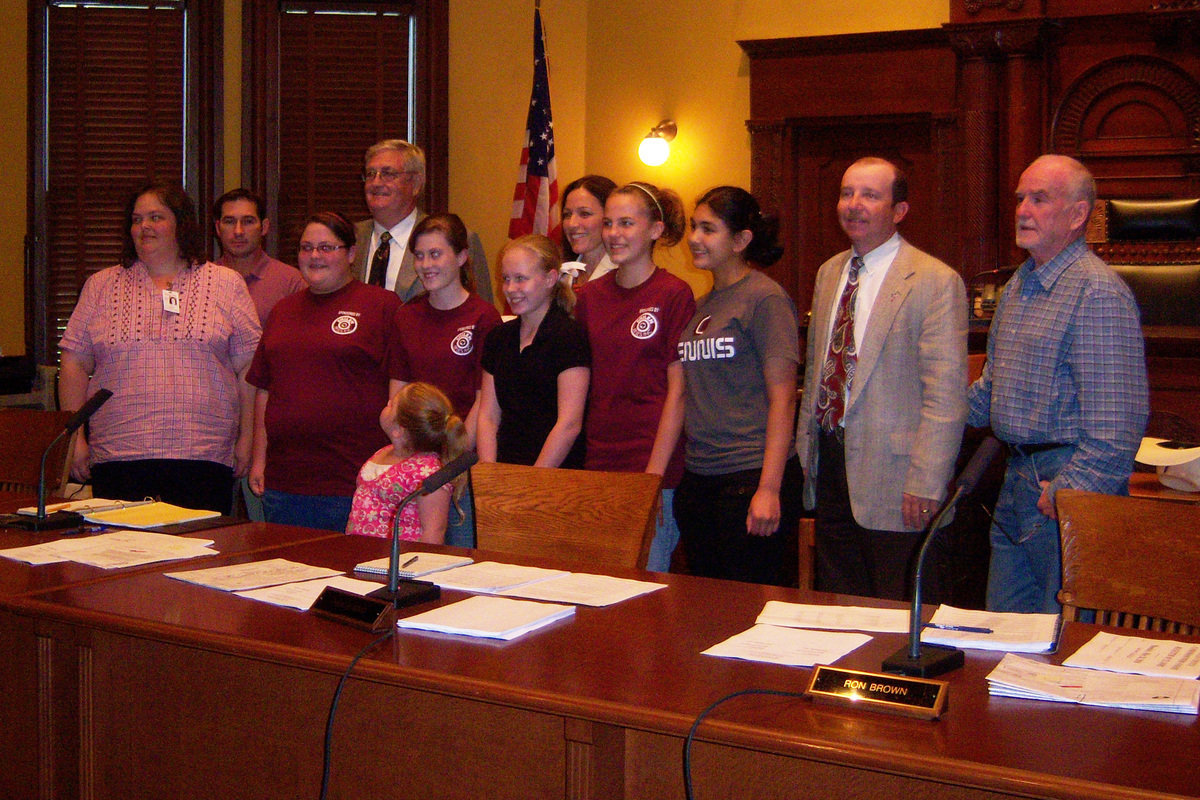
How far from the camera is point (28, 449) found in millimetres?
3244

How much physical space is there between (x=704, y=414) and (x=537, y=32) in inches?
165

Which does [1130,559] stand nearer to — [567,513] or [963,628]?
[963,628]

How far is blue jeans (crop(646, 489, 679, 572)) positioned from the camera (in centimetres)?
296

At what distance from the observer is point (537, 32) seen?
6523 mm

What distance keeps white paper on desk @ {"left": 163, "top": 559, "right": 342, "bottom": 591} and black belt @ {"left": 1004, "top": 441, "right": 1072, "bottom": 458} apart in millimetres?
1623

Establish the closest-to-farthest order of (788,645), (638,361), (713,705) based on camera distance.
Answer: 1. (713,705)
2. (788,645)
3. (638,361)

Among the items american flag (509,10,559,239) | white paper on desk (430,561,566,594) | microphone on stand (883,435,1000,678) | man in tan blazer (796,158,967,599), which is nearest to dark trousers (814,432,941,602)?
man in tan blazer (796,158,967,599)

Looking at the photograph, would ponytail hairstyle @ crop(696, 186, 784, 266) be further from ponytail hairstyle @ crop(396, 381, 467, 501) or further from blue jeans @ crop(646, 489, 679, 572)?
ponytail hairstyle @ crop(396, 381, 467, 501)

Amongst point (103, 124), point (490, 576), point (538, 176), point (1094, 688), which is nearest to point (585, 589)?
point (490, 576)

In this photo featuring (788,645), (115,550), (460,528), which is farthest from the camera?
(460,528)

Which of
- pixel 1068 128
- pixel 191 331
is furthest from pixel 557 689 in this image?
pixel 1068 128

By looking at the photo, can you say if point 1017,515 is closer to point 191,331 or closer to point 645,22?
point 191,331

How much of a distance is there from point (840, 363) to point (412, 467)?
110 centimetres

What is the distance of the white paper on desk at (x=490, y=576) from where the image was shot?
6.86ft
